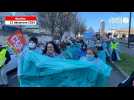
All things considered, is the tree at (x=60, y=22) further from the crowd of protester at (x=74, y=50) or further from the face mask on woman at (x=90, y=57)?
the face mask on woman at (x=90, y=57)

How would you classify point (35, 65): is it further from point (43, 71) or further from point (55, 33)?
point (55, 33)

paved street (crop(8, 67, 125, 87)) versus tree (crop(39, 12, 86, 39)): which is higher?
tree (crop(39, 12, 86, 39))

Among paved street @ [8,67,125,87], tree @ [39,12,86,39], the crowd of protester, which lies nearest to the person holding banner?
the crowd of protester

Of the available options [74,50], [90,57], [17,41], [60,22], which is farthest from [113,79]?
[17,41]

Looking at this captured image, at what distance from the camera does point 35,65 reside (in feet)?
12.8

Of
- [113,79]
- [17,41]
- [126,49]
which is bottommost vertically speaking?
[113,79]

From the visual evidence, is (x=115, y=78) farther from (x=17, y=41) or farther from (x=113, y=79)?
(x=17, y=41)

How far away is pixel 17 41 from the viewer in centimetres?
377

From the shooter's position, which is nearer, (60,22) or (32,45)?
(32,45)

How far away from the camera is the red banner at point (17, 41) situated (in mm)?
3746

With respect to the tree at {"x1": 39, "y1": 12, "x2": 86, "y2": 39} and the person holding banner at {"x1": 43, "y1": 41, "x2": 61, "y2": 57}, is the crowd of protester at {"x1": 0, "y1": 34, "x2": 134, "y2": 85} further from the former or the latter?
the tree at {"x1": 39, "y1": 12, "x2": 86, "y2": 39}

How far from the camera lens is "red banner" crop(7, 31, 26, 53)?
3.75 meters

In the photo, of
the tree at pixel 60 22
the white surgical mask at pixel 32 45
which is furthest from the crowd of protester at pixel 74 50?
the tree at pixel 60 22
